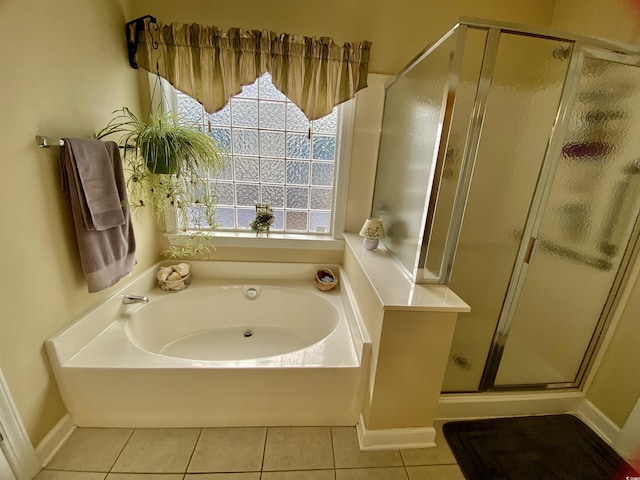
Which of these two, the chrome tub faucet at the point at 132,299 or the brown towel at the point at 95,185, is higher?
the brown towel at the point at 95,185

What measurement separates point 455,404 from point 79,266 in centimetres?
213

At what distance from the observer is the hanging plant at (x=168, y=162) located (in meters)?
1.41

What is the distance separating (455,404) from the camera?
59.4 inches

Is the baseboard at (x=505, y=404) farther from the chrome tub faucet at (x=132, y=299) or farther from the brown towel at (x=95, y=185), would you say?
the brown towel at (x=95, y=185)

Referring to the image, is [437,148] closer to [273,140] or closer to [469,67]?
[469,67]

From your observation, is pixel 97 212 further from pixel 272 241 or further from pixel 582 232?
pixel 582 232

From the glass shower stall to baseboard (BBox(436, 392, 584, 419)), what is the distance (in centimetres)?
6

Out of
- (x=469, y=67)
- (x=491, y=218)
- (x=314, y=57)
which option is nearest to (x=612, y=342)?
(x=491, y=218)

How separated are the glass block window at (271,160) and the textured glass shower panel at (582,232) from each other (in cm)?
133

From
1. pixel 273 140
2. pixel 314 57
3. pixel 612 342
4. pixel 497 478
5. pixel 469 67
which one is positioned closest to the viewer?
pixel 469 67

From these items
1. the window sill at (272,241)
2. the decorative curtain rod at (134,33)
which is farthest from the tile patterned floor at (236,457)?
the decorative curtain rod at (134,33)

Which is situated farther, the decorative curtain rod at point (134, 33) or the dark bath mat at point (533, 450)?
the decorative curtain rod at point (134, 33)

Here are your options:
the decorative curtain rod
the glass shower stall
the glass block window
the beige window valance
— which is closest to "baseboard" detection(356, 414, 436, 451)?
the glass shower stall

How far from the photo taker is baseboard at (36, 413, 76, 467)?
46.3 inches
